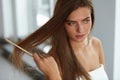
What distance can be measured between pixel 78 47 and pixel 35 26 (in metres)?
1.50

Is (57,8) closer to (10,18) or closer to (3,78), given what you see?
(3,78)

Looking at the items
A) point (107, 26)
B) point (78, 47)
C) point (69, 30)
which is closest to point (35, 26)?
point (107, 26)

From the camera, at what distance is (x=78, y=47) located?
1042mm

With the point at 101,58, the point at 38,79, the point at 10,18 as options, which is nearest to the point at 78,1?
the point at 101,58

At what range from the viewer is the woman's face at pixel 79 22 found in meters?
0.88

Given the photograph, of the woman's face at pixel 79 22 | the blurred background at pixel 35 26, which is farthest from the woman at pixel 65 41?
the blurred background at pixel 35 26

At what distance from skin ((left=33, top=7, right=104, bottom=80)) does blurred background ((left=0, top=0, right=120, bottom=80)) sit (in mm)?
180

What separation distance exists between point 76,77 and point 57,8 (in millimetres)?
243

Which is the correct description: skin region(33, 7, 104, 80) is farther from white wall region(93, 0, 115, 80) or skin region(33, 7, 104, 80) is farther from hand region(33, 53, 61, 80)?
white wall region(93, 0, 115, 80)

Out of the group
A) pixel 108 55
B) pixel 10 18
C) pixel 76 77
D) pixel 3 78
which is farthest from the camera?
pixel 10 18

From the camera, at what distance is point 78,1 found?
89 centimetres
